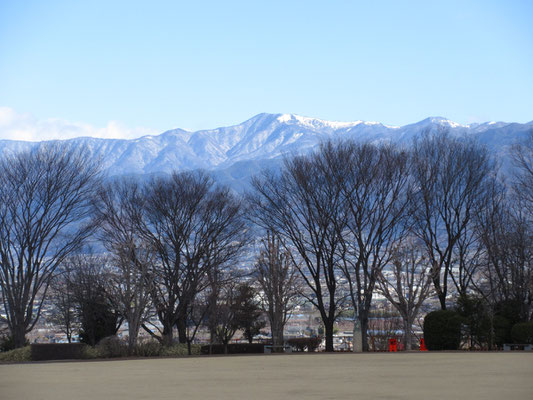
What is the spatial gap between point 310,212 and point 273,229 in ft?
8.69

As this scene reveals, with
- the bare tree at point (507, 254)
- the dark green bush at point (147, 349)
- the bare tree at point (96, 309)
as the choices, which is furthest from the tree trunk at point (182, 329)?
the bare tree at point (507, 254)

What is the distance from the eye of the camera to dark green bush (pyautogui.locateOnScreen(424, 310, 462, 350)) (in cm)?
3331

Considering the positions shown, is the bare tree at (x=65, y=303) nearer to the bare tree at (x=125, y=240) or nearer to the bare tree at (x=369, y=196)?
the bare tree at (x=125, y=240)

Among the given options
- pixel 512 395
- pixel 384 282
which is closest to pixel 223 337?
pixel 384 282

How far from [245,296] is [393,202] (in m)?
12.4

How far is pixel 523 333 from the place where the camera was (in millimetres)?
32188

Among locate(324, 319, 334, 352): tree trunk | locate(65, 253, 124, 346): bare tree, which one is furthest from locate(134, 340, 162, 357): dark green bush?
locate(324, 319, 334, 352): tree trunk

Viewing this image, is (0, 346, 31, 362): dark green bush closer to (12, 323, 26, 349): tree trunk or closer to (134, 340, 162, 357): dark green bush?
(134, 340, 162, 357): dark green bush

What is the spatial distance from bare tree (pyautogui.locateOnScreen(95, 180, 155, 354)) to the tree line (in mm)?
137

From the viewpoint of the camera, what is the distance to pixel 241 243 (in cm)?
4556

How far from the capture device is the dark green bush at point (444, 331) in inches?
1312

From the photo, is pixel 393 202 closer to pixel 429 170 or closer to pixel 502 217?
pixel 429 170

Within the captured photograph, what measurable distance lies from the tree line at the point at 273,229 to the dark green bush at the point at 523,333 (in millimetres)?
2094

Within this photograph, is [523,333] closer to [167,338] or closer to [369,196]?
[369,196]
